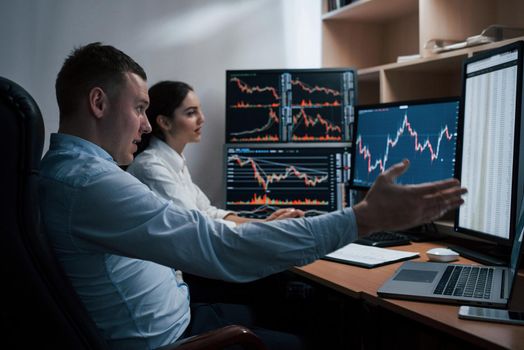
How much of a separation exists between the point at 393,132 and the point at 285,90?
0.74m

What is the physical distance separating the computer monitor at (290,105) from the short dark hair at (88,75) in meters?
1.49

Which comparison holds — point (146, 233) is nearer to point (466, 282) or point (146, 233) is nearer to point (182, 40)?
point (466, 282)

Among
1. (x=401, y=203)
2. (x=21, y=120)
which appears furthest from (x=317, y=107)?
(x=21, y=120)

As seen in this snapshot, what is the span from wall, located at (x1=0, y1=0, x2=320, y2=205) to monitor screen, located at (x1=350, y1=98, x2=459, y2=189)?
2.70 ft

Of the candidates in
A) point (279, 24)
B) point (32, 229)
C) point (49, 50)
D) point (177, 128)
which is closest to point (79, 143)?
point (32, 229)

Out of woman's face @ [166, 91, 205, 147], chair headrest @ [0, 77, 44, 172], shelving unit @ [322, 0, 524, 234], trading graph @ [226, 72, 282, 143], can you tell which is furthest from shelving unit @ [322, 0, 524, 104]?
chair headrest @ [0, 77, 44, 172]

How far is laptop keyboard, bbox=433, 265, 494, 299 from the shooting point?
1326 millimetres

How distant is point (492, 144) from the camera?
1690 mm

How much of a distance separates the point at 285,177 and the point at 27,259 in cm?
192

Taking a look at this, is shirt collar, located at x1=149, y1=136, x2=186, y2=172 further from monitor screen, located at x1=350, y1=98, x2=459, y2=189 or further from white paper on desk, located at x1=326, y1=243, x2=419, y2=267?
white paper on desk, located at x1=326, y1=243, x2=419, y2=267

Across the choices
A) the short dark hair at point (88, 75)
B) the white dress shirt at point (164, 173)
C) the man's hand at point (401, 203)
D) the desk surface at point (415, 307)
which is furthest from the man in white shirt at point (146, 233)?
the white dress shirt at point (164, 173)

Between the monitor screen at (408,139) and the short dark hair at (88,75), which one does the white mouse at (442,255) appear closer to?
the monitor screen at (408,139)

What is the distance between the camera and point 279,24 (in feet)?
10.4

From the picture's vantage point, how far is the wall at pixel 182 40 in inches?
106
